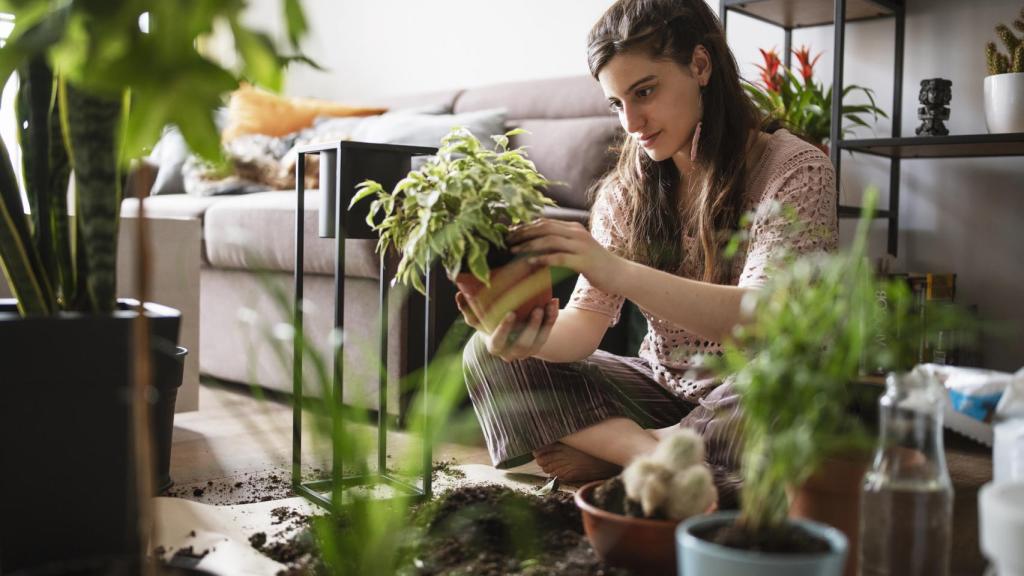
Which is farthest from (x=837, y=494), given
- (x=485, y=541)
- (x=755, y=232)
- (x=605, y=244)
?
(x=605, y=244)

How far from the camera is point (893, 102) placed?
2.68 m

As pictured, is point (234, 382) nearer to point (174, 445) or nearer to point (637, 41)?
point (174, 445)

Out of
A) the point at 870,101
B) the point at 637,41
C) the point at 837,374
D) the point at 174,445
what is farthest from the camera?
the point at 870,101

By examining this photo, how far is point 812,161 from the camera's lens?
1.55m

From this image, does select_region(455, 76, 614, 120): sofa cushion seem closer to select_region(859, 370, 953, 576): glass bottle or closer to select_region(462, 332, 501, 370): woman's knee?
select_region(462, 332, 501, 370): woman's knee

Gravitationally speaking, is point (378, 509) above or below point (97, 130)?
below

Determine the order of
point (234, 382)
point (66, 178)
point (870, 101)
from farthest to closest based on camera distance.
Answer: point (234, 382)
point (870, 101)
point (66, 178)

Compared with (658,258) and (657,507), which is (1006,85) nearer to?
(658,258)

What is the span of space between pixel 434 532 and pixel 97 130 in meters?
0.66

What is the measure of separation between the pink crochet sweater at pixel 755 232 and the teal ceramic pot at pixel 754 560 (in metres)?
0.64

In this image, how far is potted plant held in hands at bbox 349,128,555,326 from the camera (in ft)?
3.92

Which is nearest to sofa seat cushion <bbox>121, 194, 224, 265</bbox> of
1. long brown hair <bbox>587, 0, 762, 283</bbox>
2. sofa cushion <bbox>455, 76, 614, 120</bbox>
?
sofa cushion <bbox>455, 76, 614, 120</bbox>

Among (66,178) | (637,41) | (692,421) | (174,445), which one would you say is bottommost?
(174,445)

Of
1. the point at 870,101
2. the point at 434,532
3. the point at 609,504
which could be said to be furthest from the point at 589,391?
the point at 870,101
